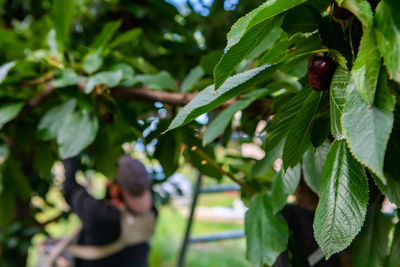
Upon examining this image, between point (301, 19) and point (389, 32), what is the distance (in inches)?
3.9

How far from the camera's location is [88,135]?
2.32ft

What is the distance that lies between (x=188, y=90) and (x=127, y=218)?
3.50 ft

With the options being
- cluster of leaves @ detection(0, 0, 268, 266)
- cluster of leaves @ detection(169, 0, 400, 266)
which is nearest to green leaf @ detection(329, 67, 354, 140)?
cluster of leaves @ detection(169, 0, 400, 266)

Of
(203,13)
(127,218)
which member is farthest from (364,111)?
(127,218)

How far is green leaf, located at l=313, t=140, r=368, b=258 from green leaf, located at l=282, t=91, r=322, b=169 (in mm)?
50

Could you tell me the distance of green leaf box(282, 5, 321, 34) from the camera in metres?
0.34

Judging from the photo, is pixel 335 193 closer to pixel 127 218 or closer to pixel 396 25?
pixel 396 25

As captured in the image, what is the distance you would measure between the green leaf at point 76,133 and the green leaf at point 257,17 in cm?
47

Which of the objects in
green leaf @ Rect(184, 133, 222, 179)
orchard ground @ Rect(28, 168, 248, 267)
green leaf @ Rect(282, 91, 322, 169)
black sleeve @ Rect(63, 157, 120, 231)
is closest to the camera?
green leaf @ Rect(282, 91, 322, 169)

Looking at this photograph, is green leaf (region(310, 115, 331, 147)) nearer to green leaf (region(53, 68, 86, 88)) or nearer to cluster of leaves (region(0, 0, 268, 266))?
cluster of leaves (region(0, 0, 268, 266))

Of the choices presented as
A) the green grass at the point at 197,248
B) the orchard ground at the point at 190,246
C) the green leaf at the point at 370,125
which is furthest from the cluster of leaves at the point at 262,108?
the green grass at the point at 197,248

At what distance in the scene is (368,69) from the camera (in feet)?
0.85

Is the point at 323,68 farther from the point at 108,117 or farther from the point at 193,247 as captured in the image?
the point at 193,247

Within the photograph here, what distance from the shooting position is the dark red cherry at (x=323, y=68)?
0.33m
